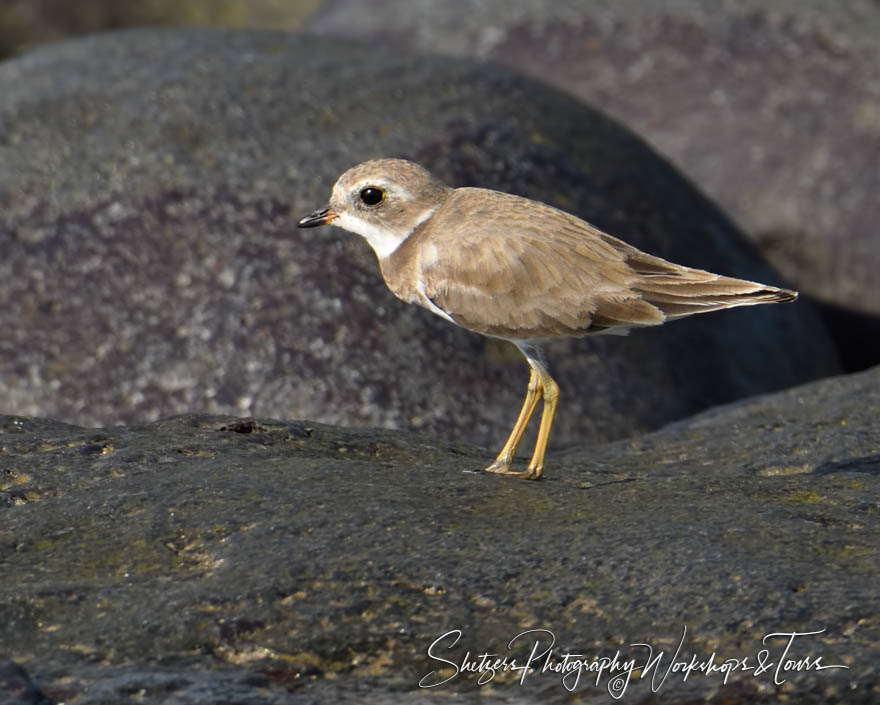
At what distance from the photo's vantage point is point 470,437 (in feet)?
28.0

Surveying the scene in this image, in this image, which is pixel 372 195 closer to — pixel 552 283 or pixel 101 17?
pixel 552 283

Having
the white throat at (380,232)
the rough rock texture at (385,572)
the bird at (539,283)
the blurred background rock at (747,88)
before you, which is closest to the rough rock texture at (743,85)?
the blurred background rock at (747,88)

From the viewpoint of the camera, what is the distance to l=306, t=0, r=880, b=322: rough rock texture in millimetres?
12430

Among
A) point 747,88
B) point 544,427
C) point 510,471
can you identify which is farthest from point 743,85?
point 510,471

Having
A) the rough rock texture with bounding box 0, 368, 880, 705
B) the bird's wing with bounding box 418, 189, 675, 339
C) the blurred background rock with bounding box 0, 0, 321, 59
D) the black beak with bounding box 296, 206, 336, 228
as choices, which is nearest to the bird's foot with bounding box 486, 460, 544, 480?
the rough rock texture with bounding box 0, 368, 880, 705

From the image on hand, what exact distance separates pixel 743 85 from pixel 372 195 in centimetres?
688

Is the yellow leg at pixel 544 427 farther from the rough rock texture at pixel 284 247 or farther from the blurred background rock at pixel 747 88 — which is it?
the blurred background rock at pixel 747 88

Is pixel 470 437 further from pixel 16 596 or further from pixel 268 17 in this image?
pixel 268 17

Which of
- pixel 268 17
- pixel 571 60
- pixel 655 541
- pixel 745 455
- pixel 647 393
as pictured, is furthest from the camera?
pixel 268 17

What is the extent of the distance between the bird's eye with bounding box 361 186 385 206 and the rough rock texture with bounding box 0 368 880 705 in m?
1.63

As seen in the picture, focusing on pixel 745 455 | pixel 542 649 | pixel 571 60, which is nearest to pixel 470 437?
pixel 745 455

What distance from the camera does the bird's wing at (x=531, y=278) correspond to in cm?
657

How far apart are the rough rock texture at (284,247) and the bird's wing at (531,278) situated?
6.41 ft

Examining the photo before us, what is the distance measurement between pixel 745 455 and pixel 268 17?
1559 centimetres
